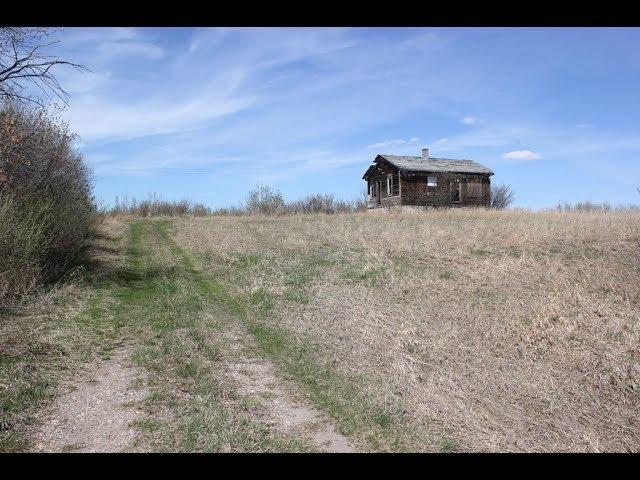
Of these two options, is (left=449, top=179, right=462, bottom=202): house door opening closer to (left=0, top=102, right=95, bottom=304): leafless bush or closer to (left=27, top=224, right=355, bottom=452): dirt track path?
(left=0, top=102, right=95, bottom=304): leafless bush

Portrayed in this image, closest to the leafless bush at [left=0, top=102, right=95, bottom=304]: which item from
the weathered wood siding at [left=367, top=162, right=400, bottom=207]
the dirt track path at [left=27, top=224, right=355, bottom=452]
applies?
the dirt track path at [left=27, top=224, right=355, bottom=452]

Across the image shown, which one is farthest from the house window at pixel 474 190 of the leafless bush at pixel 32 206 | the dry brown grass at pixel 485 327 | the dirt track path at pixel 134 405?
the dirt track path at pixel 134 405

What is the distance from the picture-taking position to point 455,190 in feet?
145

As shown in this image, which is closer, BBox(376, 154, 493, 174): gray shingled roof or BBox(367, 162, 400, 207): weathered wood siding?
BBox(376, 154, 493, 174): gray shingled roof

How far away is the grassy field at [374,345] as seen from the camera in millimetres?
5586

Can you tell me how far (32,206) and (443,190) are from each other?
36.2 metres

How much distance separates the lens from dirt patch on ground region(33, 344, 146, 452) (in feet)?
16.5

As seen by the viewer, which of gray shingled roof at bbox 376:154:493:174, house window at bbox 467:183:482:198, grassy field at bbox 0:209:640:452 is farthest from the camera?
house window at bbox 467:183:482:198

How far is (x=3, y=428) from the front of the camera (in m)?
5.24

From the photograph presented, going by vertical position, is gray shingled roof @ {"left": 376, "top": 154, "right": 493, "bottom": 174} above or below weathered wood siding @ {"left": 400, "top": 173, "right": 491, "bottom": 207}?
above

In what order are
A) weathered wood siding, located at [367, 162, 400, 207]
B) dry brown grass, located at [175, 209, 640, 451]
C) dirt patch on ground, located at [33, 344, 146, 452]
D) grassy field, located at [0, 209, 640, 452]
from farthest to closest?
weathered wood siding, located at [367, 162, 400, 207], dry brown grass, located at [175, 209, 640, 451], grassy field, located at [0, 209, 640, 452], dirt patch on ground, located at [33, 344, 146, 452]

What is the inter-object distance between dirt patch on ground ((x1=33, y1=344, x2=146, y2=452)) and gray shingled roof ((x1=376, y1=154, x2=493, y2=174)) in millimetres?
37191
